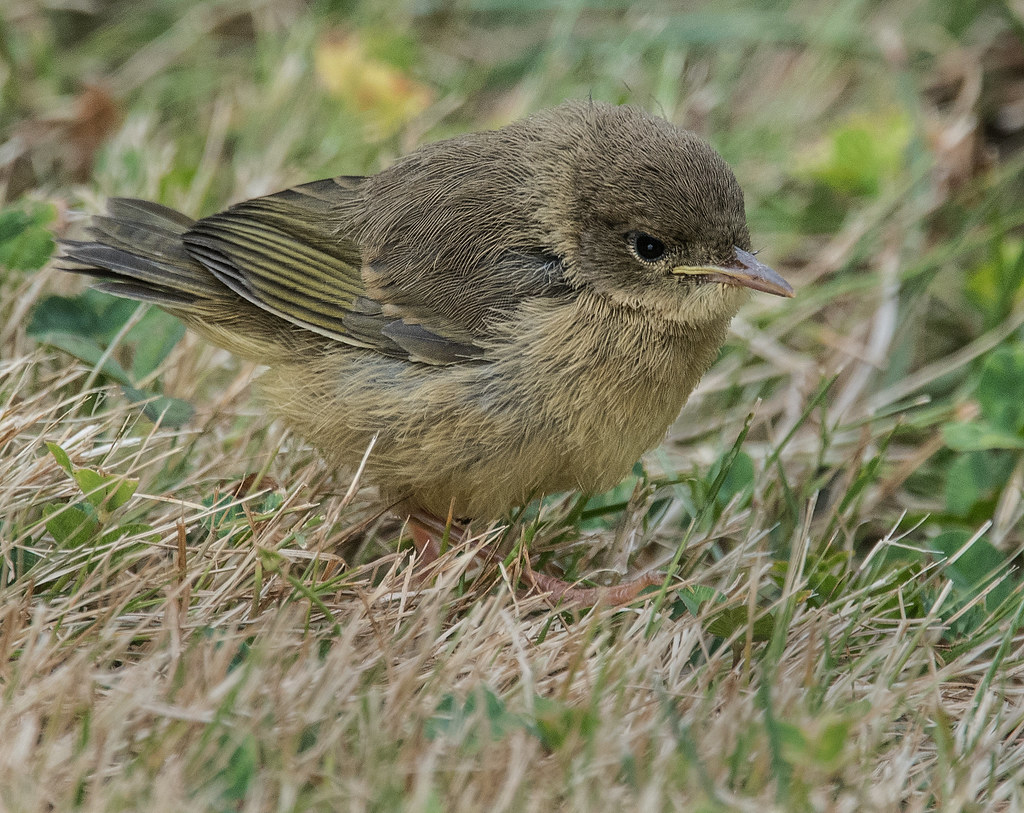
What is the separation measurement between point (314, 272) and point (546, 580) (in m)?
1.16

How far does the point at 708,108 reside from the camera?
5.95m

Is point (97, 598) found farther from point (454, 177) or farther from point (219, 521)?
point (454, 177)

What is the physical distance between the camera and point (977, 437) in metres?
3.88

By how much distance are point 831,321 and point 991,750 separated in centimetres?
282

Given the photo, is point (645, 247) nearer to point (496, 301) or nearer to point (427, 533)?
point (496, 301)

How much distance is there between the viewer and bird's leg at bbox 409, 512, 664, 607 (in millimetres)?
3275

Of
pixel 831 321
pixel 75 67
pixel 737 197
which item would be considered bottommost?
pixel 75 67

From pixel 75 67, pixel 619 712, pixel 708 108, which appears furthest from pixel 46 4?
pixel 619 712

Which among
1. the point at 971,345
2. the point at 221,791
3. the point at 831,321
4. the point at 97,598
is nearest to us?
the point at 221,791

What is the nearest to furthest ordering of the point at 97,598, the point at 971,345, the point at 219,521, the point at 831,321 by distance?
the point at 97,598, the point at 219,521, the point at 971,345, the point at 831,321

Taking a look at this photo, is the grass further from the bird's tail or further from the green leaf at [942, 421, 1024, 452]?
the bird's tail

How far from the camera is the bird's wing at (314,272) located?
11.3 ft

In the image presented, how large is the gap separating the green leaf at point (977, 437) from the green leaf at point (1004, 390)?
39 millimetres

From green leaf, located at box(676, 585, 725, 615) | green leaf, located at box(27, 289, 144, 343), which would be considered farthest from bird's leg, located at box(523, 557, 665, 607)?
green leaf, located at box(27, 289, 144, 343)
